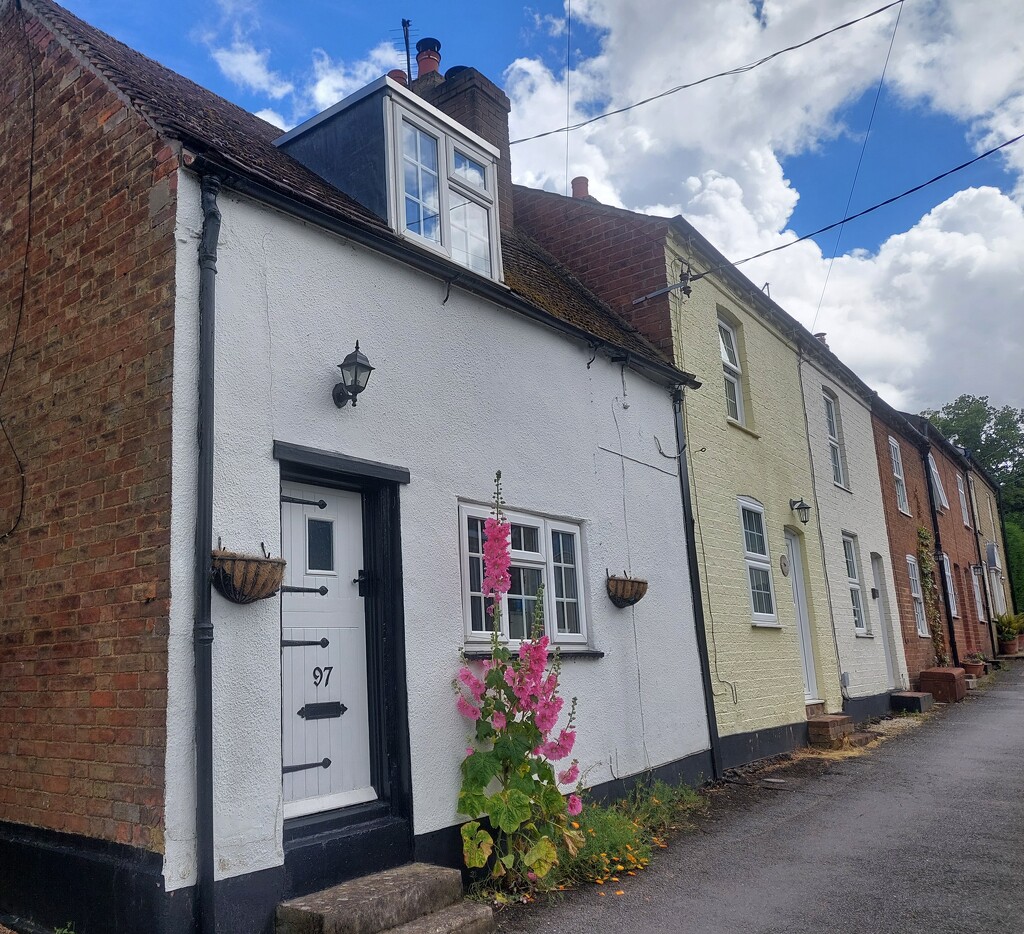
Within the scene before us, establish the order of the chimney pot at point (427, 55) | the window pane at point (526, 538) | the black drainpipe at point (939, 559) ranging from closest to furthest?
the window pane at point (526, 538) → the chimney pot at point (427, 55) → the black drainpipe at point (939, 559)

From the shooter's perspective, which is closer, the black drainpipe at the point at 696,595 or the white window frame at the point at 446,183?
the white window frame at the point at 446,183

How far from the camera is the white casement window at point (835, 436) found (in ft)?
50.6

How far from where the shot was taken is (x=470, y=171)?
796 cm

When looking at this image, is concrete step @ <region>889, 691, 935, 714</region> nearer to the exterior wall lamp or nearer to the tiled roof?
the exterior wall lamp

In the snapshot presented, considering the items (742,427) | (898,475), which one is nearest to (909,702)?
(898,475)

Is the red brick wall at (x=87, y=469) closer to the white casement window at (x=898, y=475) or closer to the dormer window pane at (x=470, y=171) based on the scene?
the dormer window pane at (x=470, y=171)

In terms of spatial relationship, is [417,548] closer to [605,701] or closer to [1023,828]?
[605,701]

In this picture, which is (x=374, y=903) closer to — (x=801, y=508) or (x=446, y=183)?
(x=446, y=183)

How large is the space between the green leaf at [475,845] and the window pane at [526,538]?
87.5 inches

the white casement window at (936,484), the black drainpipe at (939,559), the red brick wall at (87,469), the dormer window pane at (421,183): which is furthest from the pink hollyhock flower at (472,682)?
the white casement window at (936,484)

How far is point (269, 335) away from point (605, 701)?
4312mm

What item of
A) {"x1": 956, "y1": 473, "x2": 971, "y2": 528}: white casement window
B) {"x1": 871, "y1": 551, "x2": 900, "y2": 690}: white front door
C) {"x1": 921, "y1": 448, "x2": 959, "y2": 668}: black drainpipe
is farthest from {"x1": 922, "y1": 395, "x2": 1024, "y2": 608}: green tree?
{"x1": 871, "y1": 551, "x2": 900, "y2": 690}: white front door

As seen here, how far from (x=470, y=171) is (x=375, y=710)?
16.0ft

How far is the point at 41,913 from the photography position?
4879 millimetres
